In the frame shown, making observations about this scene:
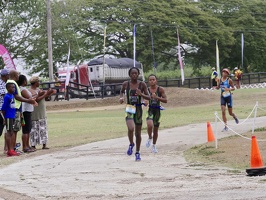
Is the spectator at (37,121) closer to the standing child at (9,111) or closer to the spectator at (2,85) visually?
the spectator at (2,85)

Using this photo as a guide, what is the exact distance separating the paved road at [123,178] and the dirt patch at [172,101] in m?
26.2

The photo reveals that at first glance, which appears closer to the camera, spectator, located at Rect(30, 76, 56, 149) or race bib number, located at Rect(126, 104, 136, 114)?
race bib number, located at Rect(126, 104, 136, 114)

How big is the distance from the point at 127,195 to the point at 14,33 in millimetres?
48736

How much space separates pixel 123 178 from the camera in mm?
11133

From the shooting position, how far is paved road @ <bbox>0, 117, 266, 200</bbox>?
30.1ft

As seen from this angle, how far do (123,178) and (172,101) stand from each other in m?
31.9

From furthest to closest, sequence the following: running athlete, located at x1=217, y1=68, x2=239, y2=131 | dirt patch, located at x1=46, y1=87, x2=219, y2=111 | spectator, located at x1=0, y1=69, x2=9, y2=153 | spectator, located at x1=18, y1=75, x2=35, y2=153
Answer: dirt patch, located at x1=46, y1=87, x2=219, y2=111 → running athlete, located at x1=217, y1=68, x2=239, y2=131 → spectator, located at x1=18, y1=75, x2=35, y2=153 → spectator, located at x1=0, y1=69, x2=9, y2=153

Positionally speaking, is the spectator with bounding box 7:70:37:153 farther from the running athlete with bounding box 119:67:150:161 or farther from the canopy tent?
the canopy tent

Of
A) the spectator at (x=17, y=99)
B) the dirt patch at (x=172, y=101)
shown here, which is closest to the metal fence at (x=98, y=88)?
the dirt patch at (x=172, y=101)

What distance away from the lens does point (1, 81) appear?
15.9 metres

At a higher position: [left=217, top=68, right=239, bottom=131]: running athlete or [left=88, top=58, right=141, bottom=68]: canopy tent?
[left=88, top=58, right=141, bottom=68]: canopy tent

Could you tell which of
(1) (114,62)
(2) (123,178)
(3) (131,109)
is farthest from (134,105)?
(1) (114,62)

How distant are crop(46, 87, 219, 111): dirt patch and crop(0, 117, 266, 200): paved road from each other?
2622cm

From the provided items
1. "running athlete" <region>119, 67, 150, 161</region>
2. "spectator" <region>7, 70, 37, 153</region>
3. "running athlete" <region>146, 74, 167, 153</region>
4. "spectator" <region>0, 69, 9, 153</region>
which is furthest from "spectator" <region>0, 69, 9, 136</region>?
"running athlete" <region>146, 74, 167, 153</region>
